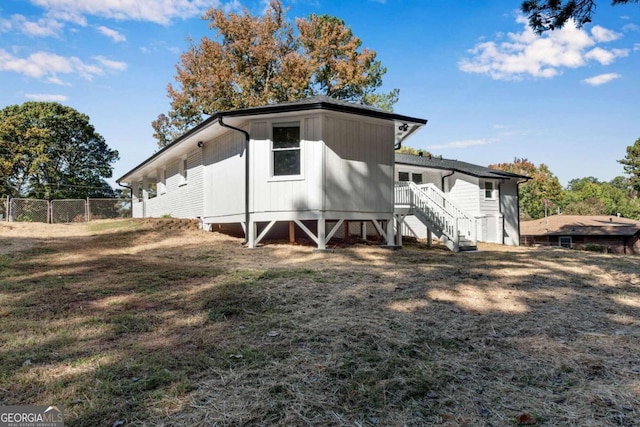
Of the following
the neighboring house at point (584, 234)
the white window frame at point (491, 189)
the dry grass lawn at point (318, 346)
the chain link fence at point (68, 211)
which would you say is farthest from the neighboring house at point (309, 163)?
the neighboring house at point (584, 234)

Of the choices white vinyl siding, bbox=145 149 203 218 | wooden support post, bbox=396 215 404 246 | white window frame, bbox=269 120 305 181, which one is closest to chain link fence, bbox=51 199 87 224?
white vinyl siding, bbox=145 149 203 218

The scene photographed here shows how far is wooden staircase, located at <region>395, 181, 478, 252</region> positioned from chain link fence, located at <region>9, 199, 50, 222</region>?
61.7 ft

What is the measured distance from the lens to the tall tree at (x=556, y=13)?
6543 mm

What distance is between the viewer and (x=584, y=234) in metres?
27.2

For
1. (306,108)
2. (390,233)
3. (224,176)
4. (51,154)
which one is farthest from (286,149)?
(51,154)

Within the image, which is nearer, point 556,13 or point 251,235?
point 556,13

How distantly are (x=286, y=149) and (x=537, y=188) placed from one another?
1843 inches

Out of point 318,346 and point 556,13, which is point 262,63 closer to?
point 556,13

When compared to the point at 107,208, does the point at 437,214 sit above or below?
below

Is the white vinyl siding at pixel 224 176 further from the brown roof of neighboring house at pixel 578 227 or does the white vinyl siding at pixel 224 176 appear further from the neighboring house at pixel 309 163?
the brown roof of neighboring house at pixel 578 227

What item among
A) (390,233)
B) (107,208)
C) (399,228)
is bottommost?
(390,233)

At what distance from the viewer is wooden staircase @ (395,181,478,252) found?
11.4 meters

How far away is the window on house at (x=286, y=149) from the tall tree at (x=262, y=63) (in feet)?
46.8

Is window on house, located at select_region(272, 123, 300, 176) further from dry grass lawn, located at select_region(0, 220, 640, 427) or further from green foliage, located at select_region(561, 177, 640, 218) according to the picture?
green foliage, located at select_region(561, 177, 640, 218)
